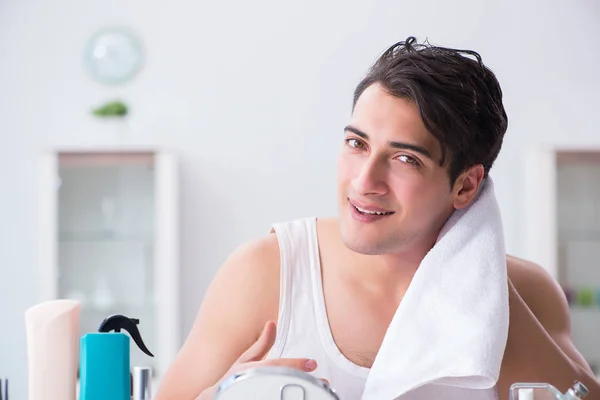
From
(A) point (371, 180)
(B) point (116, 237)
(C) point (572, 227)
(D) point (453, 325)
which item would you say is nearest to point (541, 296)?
(D) point (453, 325)

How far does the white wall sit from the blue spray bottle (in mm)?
2327

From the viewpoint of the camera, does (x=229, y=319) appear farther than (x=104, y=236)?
No

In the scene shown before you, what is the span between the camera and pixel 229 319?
1366 millimetres

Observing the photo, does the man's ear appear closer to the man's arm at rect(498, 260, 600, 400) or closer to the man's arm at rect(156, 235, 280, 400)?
the man's arm at rect(498, 260, 600, 400)

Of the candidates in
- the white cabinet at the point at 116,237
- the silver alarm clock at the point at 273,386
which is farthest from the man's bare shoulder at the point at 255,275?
the white cabinet at the point at 116,237

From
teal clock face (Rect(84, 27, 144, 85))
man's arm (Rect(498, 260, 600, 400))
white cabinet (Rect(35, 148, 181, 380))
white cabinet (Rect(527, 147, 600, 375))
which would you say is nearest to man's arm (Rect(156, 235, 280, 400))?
man's arm (Rect(498, 260, 600, 400))

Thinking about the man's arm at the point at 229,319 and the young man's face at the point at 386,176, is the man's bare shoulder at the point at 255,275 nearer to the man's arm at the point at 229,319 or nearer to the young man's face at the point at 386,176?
the man's arm at the point at 229,319

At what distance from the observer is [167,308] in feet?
10.0

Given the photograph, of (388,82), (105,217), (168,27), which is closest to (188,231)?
(105,217)

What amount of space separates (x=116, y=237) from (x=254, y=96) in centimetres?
83

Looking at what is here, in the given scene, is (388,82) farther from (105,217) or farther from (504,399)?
(105,217)

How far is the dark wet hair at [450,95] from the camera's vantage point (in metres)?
1.27

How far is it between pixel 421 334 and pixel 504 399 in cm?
21

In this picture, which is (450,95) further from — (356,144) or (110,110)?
(110,110)
